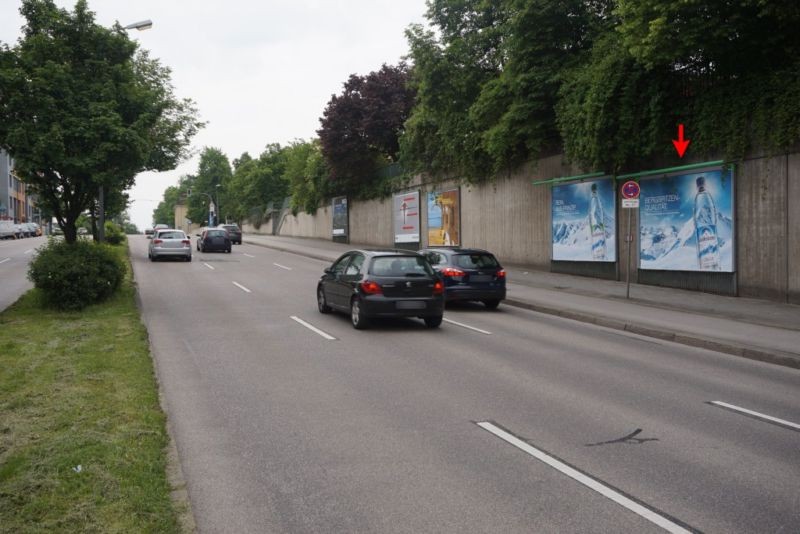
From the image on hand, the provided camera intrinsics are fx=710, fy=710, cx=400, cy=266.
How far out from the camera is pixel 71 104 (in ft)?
51.0

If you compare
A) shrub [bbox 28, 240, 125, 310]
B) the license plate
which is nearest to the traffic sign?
the license plate

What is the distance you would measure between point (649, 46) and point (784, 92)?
3.13 metres

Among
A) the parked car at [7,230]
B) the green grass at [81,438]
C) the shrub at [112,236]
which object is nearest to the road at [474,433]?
the green grass at [81,438]

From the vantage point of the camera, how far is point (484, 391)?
8.04m

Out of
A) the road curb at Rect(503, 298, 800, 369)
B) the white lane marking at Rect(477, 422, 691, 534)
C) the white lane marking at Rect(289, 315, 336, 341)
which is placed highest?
the white lane marking at Rect(289, 315, 336, 341)

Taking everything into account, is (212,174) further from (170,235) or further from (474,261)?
(474,261)

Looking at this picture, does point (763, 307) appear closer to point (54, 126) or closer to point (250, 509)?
point (250, 509)

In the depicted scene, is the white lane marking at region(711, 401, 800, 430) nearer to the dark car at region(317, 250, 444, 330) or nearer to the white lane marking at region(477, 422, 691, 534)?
the white lane marking at region(477, 422, 691, 534)

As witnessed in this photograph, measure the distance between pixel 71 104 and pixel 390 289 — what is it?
8521 millimetres

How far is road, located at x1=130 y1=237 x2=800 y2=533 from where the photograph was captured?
4527 millimetres

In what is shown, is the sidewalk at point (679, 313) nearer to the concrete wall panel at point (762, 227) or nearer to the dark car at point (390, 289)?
the concrete wall panel at point (762, 227)

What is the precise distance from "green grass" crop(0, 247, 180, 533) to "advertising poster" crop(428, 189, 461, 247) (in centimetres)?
2244

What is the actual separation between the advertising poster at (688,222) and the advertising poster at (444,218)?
11843 millimetres

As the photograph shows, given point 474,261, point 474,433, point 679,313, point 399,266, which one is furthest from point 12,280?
point 474,433
